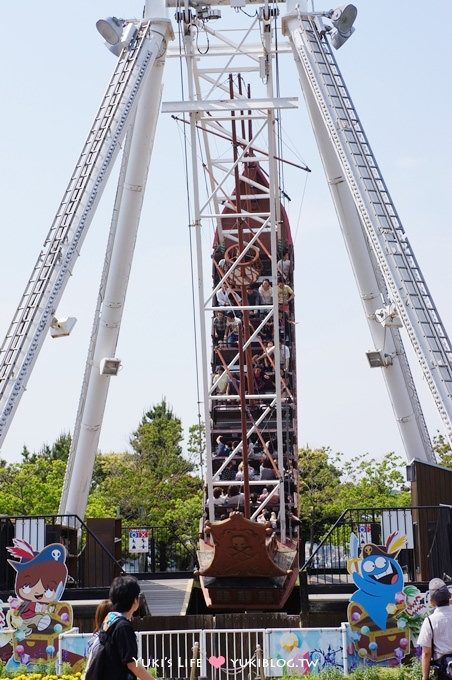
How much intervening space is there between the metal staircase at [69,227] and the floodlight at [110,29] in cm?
35

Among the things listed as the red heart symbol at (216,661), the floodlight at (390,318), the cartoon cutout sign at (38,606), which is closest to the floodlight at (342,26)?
the floodlight at (390,318)

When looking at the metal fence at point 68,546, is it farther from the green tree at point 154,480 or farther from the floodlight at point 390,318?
the green tree at point 154,480

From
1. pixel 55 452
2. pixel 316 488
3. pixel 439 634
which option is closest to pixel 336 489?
pixel 316 488

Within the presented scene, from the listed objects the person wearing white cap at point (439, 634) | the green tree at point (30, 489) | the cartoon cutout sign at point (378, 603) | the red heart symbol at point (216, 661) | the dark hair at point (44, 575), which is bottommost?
the person wearing white cap at point (439, 634)

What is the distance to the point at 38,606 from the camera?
14.9 m

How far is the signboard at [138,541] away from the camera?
23375mm

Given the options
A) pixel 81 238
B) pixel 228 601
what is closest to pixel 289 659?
pixel 228 601

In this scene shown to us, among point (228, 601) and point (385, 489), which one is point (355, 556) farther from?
point (385, 489)

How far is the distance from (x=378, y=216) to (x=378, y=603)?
5.84 m

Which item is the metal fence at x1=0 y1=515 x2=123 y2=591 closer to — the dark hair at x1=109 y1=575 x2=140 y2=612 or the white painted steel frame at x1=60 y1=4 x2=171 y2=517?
the white painted steel frame at x1=60 y1=4 x2=171 y2=517

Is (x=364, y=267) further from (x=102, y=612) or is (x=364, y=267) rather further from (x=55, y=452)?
(x=55, y=452)

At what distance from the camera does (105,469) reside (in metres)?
54.3

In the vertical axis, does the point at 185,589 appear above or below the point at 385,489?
below

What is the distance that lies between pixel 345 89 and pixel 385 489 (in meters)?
30.5
